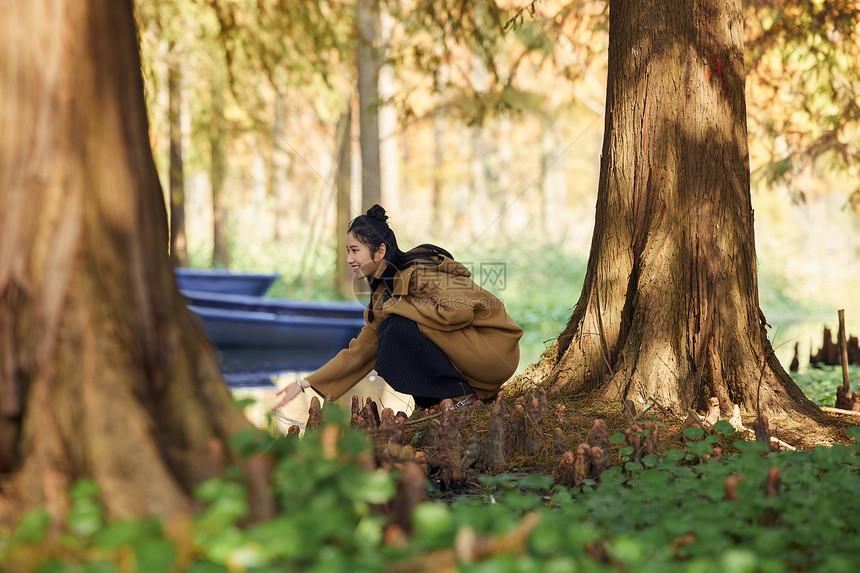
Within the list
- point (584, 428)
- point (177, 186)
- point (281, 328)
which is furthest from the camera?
point (177, 186)

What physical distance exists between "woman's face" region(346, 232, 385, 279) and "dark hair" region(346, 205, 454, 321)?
21 mm

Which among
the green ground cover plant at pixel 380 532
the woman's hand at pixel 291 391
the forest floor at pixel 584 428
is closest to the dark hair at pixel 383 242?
the woman's hand at pixel 291 391

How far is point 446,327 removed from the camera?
4.28 metres

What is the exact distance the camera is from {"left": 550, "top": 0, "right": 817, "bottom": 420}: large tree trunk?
12.1ft

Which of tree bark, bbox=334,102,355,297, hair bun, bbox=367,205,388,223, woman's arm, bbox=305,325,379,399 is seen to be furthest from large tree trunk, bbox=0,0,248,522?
tree bark, bbox=334,102,355,297

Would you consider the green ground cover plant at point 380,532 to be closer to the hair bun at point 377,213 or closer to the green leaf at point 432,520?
the green leaf at point 432,520

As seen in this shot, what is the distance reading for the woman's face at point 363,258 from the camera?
4.23m

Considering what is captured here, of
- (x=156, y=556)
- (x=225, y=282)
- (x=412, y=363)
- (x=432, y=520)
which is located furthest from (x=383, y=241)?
(x=225, y=282)

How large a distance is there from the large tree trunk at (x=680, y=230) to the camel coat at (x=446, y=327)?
0.58m

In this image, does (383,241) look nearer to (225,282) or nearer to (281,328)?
(281,328)

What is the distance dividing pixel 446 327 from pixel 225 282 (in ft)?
26.7

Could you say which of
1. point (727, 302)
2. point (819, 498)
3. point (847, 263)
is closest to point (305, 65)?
point (727, 302)

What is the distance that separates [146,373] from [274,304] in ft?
26.1

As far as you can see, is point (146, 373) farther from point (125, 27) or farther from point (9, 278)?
point (125, 27)
